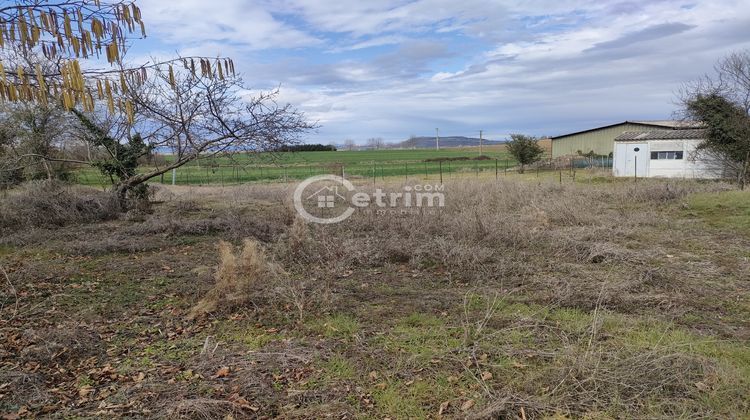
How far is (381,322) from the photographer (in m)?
4.18

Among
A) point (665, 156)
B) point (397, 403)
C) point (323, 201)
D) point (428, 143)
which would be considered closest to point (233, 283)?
point (397, 403)

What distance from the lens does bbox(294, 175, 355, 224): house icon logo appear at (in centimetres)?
1011

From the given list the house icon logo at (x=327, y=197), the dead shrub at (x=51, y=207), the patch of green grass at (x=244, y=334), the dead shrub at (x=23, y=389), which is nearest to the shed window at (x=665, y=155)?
the house icon logo at (x=327, y=197)

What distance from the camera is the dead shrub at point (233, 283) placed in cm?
443

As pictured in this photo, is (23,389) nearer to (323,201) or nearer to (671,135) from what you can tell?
(323,201)

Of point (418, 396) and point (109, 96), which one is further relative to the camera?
point (418, 396)

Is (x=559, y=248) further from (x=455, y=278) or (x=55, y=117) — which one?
(x=55, y=117)

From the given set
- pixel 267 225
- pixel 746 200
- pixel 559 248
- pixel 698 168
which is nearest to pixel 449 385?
pixel 559 248

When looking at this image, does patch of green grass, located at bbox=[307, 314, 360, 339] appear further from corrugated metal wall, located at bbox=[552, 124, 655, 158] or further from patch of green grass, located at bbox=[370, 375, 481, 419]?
corrugated metal wall, located at bbox=[552, 124, 655, 158]

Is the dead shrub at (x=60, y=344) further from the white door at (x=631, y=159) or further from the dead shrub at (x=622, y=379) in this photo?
the white door at (x=631, y=159)

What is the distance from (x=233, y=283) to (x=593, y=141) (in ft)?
121

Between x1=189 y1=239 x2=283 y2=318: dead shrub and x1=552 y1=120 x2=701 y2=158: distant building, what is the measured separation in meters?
32.2

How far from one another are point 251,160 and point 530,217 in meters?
5.95

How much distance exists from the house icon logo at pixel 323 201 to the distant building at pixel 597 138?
24.3 metres
